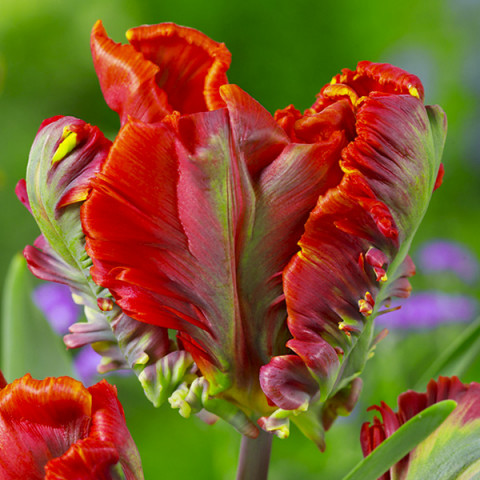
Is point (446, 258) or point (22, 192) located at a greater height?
point (22, 192)

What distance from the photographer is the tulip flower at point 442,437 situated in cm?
29

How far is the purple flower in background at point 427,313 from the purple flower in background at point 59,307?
1.05 ft

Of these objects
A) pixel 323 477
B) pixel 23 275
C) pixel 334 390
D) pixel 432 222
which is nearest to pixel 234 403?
pixel 334 390

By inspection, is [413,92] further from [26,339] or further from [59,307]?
[59,307]

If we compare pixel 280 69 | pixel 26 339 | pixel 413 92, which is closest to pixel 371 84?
pixel 413 92

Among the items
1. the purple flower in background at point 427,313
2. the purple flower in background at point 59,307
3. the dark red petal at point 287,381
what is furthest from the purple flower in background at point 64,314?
the dark red petal at point 287,381

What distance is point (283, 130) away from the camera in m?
0.25

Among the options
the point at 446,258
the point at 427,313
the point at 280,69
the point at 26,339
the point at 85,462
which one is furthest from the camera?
the point at 280,69

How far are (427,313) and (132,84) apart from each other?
1.91 ft

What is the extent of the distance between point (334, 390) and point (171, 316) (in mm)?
75

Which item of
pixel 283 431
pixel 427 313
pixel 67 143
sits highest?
pixel 67 143

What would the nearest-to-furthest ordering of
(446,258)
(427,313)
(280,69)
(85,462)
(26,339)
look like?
(85,462) < (26,339) < (427,313) < (446,258) < (280,69)

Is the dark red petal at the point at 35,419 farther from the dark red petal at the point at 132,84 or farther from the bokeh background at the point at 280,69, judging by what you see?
the bokeh background at the point at 280,69

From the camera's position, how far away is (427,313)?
2.59 ft
